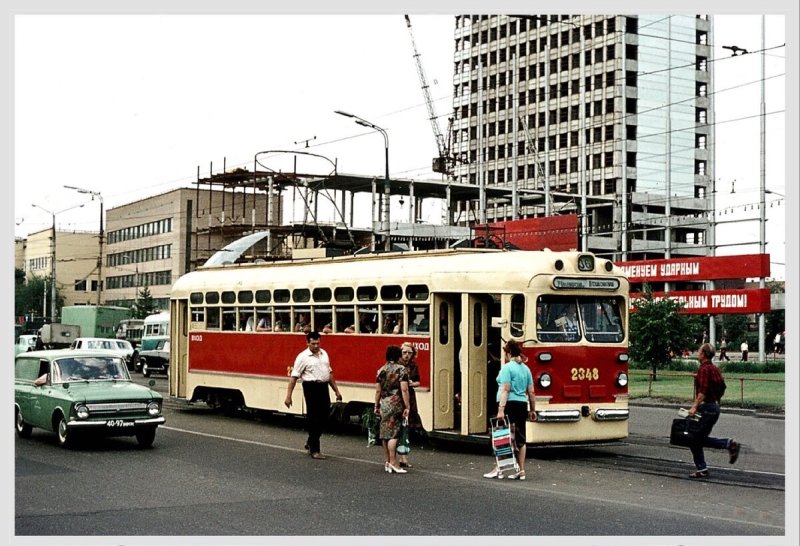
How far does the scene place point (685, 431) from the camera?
14.2 m

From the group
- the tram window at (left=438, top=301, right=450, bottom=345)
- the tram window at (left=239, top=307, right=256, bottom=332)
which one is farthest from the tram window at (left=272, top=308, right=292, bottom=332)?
the tram window at (left=438, top=301, right=450, bottom=345)

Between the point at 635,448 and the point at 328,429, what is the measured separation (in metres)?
5.67

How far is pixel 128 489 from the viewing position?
40.8 feet

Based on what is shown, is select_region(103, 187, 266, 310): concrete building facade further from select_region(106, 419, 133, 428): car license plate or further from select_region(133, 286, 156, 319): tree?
select_region(106, 419, 133, 428): car license plate

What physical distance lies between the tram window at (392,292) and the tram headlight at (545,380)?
3037mm

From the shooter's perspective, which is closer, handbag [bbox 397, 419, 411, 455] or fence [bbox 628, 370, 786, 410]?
handbag [bbox 397, 419, 411, 455]

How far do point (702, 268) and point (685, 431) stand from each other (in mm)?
39291

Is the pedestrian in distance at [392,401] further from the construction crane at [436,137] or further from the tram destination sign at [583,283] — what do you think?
Result: the construction crane at [436,137]

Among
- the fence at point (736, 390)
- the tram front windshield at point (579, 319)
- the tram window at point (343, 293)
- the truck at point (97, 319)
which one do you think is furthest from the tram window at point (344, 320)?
the truck at point (97, 319)

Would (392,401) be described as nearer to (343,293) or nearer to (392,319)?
(392,319)

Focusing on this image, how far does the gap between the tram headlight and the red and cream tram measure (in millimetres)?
20

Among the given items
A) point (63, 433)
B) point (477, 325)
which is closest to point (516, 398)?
point (477, 325)

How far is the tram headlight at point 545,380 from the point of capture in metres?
15.8

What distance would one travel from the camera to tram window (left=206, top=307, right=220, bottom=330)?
23312 mm
